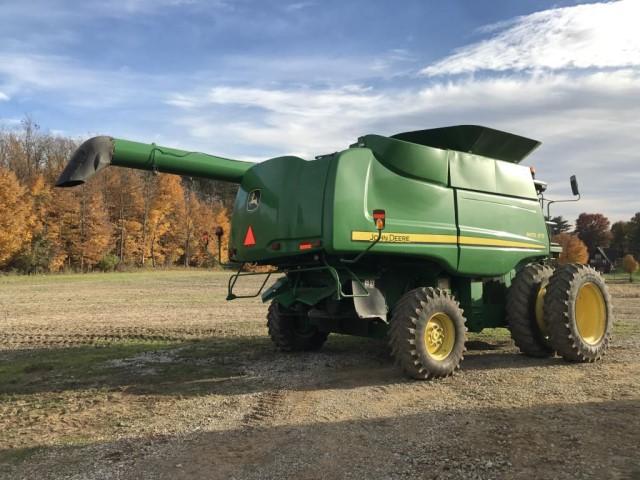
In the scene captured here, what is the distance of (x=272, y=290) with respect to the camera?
347 inches

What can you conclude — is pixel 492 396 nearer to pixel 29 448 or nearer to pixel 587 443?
pixel 587 443

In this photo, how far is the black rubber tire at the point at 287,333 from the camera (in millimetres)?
9324

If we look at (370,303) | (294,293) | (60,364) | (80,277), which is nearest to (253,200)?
(294,293)

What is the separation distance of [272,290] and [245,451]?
411 cm

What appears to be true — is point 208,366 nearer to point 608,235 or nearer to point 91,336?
point 91,336

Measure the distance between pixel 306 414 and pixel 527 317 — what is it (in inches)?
172

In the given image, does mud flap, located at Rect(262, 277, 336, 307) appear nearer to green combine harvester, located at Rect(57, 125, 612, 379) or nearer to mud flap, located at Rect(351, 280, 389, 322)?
green combine harvester, located at Rect(57, 125, 612, 379)

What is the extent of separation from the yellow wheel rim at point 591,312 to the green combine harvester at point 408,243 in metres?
0.02

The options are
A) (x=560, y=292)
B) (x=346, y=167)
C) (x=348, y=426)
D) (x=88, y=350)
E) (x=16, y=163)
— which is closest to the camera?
Answer: (x=348, y=426)

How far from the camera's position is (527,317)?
8562mm

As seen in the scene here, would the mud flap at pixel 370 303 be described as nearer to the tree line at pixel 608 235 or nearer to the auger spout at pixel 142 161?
the auger spout at pixel 142 161

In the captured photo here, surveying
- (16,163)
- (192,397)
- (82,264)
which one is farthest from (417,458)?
(16,163)

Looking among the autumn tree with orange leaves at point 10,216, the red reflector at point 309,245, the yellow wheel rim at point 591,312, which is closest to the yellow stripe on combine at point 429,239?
the red reflector at point 309,245

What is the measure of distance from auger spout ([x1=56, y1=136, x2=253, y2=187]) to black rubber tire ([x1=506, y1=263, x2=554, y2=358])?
4.59m
